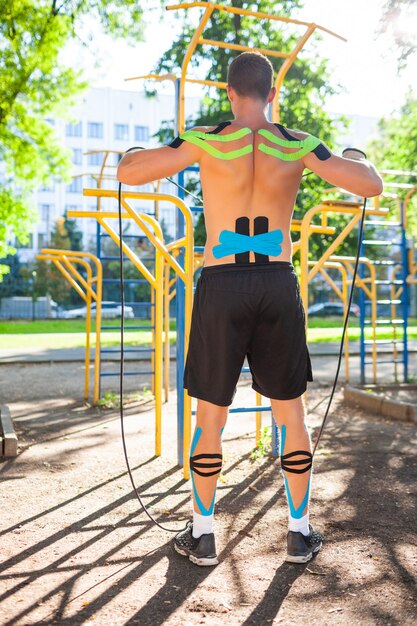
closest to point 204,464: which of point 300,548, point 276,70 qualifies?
point 300,548

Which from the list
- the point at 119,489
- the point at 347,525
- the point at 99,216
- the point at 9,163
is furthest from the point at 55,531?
the point at 9,163

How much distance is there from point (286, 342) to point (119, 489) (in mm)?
1767

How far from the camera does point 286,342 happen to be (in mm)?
2686

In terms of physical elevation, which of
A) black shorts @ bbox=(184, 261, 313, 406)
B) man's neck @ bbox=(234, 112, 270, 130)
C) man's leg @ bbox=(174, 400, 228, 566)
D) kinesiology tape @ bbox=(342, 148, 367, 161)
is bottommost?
man's leg @ bbox=(174, 400, 228, 566)

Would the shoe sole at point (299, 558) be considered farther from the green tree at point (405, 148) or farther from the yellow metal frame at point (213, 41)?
the green tree at point (405, 148)

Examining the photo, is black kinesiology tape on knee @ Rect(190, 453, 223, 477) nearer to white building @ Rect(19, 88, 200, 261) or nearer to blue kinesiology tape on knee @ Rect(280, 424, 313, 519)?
blue kinesiology tape on knee @ Rect(280, 424, 313, 519)

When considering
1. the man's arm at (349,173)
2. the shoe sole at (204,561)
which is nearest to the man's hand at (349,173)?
the man's arm at (349,173)

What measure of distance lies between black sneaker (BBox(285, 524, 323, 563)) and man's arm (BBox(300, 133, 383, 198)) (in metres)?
1.44

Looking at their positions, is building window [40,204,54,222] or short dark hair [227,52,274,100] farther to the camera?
building window [40,204,54,222]

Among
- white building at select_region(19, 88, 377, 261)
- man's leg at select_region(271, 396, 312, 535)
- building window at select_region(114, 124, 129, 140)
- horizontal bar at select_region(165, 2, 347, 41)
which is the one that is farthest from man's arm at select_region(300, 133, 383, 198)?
building window at select_region(114, 124, 129, 140)

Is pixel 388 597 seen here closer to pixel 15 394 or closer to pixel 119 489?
pixel 119 489

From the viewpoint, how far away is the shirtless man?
2.67m

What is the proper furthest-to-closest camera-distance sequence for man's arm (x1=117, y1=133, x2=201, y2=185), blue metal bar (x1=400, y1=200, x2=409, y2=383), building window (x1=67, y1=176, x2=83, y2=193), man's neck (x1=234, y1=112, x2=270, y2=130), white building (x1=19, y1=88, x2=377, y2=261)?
building window (x1=67, y1=176, x2=83, y2=193) → white building (x1=19, y1=88, x2=377, y2=261) → blue metal bar (x1=400, y1=200, x2=409, y2=383) → man's neck (x1=234, y1=112, x2=270, y2=130) → man's arm (x1=117, y1=133, x2=201, y2=185)

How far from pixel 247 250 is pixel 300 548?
1248mm
